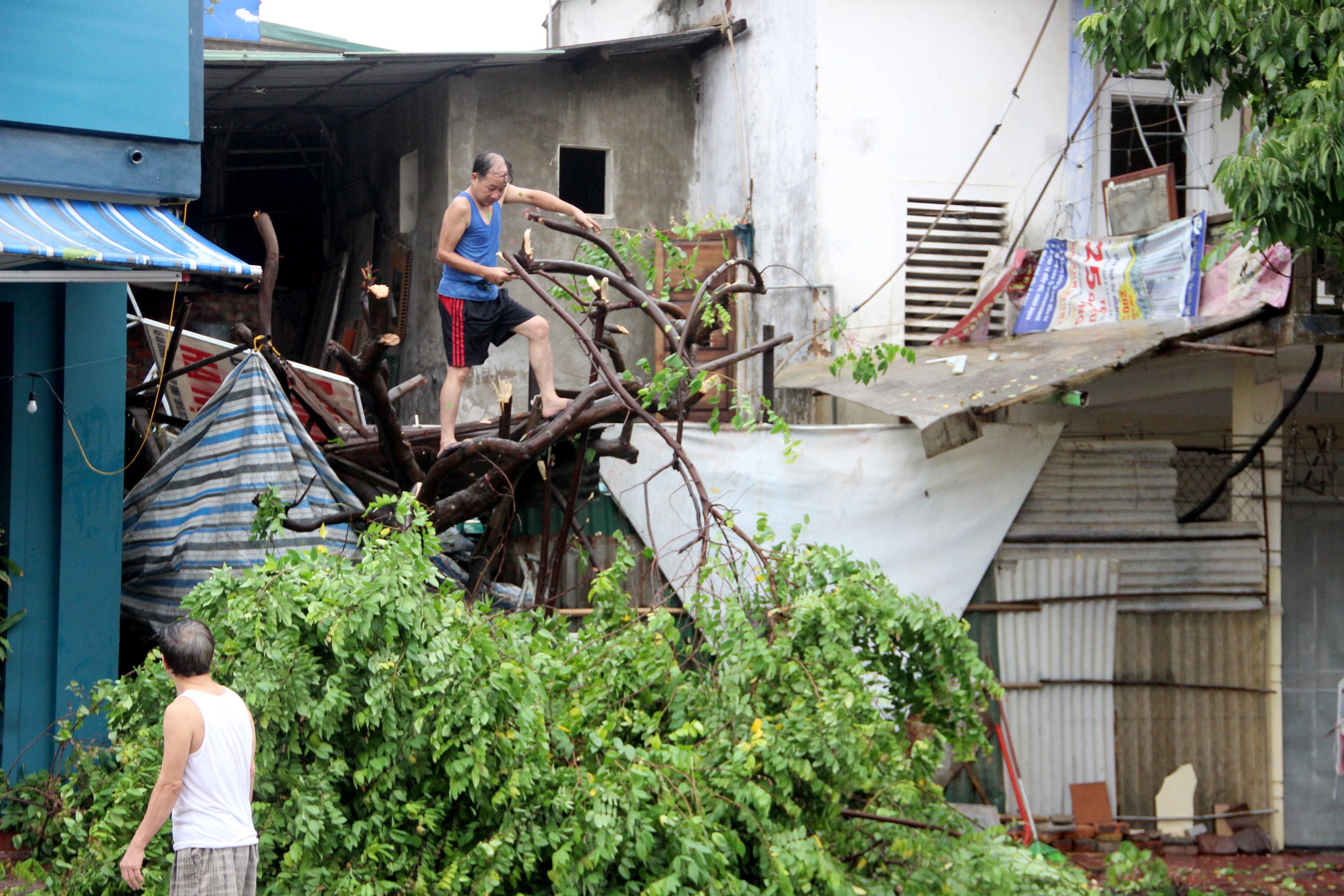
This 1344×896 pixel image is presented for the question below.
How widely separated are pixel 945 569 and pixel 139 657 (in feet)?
17.1

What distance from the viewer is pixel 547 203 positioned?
704cm

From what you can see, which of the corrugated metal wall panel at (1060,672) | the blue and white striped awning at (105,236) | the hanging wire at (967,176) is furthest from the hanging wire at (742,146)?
the blue and white striped awning at (105,236)

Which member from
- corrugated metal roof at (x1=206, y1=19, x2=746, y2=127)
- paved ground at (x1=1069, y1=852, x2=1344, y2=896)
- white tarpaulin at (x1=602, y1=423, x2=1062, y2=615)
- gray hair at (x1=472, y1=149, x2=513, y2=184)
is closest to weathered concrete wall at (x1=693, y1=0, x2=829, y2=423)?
corrugated metal roof at (x1=206, y1=19, x2=746, y2=127)

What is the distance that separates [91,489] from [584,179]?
275 inches

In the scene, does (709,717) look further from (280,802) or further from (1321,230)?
(1321,230)

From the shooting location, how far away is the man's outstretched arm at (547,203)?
6855 millimetres

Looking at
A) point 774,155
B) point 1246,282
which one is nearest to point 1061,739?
point 1246,282

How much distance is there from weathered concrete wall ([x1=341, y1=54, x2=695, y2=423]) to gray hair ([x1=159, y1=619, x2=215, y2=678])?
24.6 ft

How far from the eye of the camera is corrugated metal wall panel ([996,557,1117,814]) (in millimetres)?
8430

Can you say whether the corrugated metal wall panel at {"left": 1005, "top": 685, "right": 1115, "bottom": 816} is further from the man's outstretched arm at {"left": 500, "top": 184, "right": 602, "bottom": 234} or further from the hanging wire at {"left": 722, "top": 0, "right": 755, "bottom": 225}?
the hanging wire at {"left": 722, "top": 0, "right": 755, "bottom": 225}

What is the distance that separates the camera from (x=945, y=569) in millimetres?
8242

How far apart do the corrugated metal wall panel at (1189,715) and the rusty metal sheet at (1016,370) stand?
2.02 metres

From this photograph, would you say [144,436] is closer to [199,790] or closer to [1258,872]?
[199,790]

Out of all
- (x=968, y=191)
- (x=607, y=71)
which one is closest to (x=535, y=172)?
(x=607, y=71)
